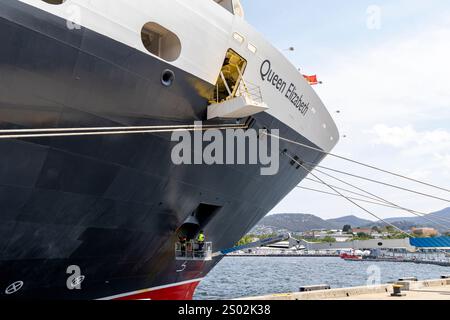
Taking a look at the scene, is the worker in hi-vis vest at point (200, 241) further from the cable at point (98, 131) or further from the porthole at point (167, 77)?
the porthole at point (167, 77)

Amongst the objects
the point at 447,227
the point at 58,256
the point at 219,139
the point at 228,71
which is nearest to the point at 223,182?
the point at 219,139

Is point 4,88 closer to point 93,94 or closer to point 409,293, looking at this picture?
point 93,94

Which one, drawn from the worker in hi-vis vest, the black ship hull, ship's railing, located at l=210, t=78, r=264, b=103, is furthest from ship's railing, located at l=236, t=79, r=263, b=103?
the worker in hi-vis vest

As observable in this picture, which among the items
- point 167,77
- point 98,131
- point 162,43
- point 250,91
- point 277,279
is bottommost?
point 277,279

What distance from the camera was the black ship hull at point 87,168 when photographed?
22.2ft

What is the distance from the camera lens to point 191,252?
1170 centimetres

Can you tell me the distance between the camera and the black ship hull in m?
6.76

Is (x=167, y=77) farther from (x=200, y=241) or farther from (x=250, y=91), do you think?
(x=200, y=241)

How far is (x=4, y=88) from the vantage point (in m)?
6.45

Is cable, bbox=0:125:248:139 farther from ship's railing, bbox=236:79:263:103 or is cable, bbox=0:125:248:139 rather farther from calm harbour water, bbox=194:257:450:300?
calm harbour water, bbox=194:257:450:300

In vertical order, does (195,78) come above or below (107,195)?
above

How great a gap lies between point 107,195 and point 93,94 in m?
2.15

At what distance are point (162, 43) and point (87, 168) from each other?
3.19 m

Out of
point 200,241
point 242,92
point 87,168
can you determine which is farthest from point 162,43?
point 200,241
